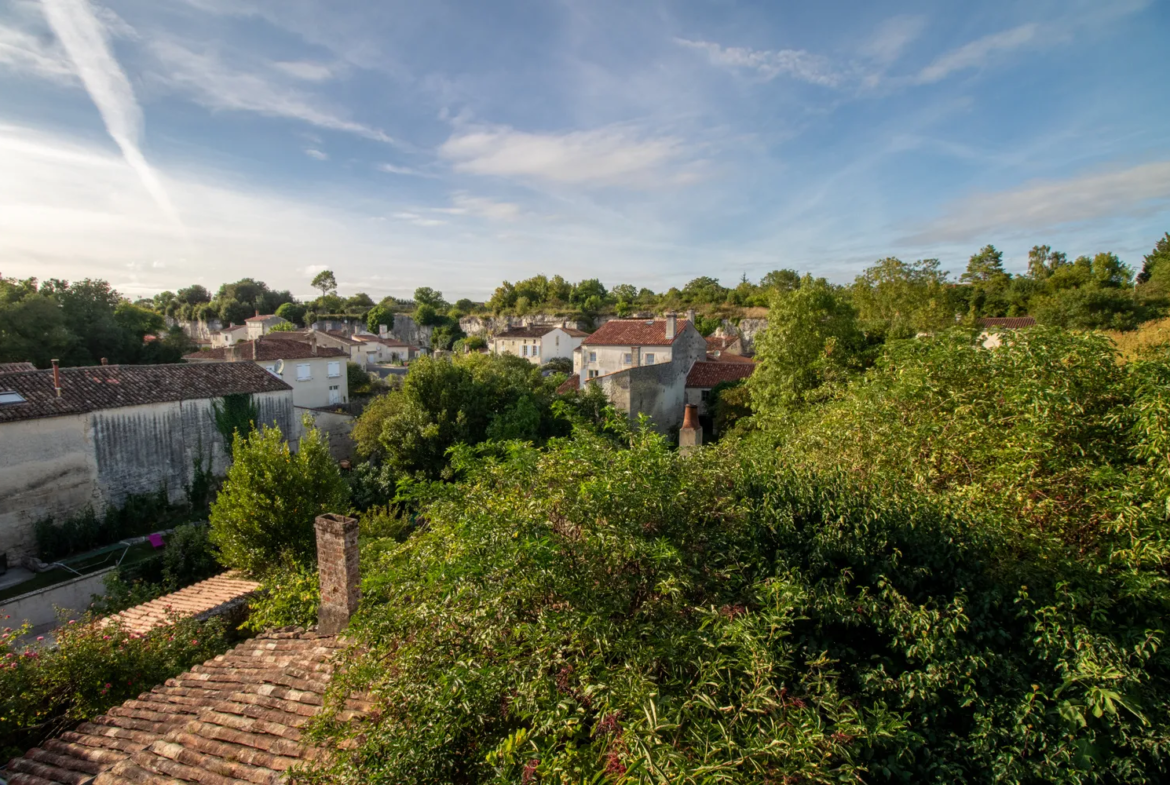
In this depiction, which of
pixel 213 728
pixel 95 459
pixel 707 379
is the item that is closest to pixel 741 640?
pixel 213 728

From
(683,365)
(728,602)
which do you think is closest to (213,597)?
(728,602)

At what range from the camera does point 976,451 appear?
7730mm

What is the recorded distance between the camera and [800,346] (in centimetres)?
2327

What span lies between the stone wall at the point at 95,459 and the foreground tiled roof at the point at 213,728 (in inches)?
565

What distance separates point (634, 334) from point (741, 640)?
1303 inches

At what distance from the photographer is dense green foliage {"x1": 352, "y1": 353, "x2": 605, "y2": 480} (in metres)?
20.4

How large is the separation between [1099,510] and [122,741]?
12241mm

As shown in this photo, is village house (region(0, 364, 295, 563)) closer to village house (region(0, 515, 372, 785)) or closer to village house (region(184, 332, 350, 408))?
village house (region(184, 332, 350, 408))

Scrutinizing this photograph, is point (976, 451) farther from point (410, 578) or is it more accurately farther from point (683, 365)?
point (683, 365)

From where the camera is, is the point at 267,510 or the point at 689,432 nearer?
the point at 267,510

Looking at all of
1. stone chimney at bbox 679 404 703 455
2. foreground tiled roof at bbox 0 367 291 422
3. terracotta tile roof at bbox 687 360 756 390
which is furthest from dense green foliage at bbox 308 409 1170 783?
terracotta tile roof at bbox 687 360 756 390

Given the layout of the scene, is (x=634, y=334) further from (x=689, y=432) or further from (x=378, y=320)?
(x=378, y=320)

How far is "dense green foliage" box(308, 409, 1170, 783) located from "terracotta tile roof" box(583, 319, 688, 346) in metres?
28.6

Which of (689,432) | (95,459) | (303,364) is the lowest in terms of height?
(95,459)
